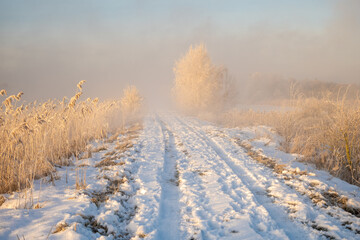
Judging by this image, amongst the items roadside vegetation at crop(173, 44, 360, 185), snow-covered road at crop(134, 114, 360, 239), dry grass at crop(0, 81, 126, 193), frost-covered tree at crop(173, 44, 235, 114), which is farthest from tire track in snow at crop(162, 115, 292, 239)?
frost-covered tree at crop(173, 44, 235, 114)

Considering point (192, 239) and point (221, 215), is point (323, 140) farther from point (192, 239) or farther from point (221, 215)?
point (192, 239)

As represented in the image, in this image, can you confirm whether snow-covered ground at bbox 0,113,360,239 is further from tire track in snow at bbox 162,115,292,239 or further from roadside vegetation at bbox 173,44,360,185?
roadside vegetation at bbox 173,44,360,185

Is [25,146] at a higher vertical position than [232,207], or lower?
higher

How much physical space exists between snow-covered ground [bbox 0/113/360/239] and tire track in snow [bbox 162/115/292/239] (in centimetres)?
1

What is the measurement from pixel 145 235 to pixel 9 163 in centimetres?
305

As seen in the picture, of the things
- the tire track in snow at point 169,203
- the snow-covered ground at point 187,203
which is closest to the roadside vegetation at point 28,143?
the snow-covered ground at point 187,203

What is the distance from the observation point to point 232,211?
137 inches

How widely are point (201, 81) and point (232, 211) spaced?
20932 mm

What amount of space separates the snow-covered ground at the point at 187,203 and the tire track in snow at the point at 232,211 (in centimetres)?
1

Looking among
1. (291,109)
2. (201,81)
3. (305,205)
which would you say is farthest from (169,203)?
(201,81)

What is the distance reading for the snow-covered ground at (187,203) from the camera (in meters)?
2.92

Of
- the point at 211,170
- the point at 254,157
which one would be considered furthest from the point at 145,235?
the point at 254,157

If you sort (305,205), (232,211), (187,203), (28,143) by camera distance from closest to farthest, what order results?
(232,211) → (305,205) → (187,203) → (28,143)

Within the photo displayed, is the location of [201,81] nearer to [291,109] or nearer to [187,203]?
[291,109]
